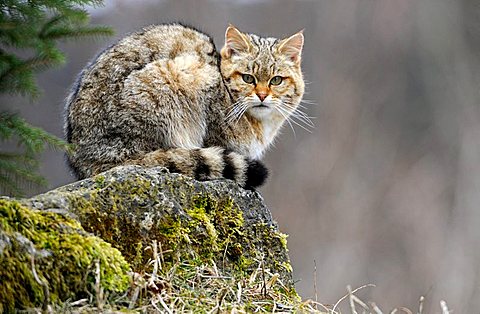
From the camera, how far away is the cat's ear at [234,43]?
404cm

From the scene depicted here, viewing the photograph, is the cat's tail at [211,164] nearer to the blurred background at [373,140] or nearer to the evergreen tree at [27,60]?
the evergreen tree at [27,60]

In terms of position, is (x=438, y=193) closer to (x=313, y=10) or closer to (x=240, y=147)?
(x=313, y=10)

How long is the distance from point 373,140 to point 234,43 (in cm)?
729

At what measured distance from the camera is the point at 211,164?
3297 mm

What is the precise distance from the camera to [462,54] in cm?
1202

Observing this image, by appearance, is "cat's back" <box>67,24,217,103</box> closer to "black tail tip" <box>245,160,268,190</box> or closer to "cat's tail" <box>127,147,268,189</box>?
"cat's tail" <box>127,147,268,189</box>

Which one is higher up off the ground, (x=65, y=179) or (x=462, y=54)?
(x=462, y=54)

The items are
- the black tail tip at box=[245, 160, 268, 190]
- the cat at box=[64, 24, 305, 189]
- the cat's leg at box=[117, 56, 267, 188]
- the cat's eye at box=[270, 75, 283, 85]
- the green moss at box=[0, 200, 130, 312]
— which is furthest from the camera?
the cat's eye at box=[270, 75, 283, 85]

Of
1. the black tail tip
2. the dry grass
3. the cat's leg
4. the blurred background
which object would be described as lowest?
the blurred background

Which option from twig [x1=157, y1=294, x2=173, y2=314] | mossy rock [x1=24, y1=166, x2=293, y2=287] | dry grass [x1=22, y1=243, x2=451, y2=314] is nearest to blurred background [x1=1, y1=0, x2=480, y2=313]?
mossy rock [x1=24, y1=166, x2=293, y2=287]

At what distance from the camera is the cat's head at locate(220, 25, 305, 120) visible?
390cm

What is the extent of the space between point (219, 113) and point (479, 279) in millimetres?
7029

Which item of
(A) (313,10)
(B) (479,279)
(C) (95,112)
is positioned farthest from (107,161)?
(A) (313,10)

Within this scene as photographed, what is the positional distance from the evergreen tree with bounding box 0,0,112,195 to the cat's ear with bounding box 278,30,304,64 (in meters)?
0.89
